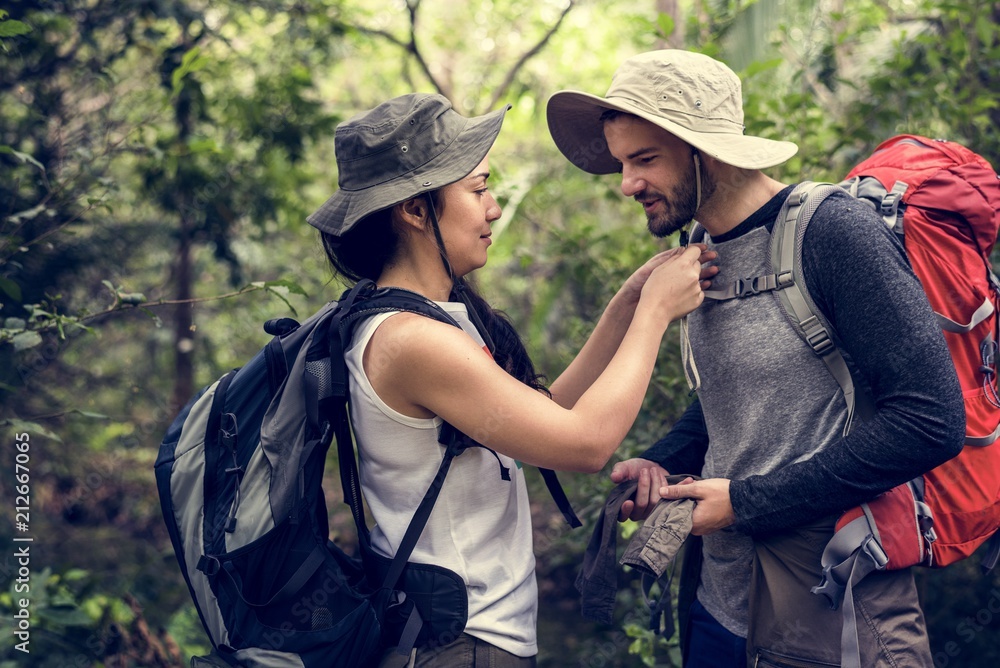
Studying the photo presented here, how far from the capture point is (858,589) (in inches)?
69.2

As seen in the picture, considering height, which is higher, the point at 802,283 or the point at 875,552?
the point at 802,283

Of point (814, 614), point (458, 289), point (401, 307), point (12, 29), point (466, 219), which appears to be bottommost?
point (814, 614)

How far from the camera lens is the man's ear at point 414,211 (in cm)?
195

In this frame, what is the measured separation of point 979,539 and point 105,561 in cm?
600

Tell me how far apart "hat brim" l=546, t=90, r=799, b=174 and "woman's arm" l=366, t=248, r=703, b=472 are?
1.85 feet

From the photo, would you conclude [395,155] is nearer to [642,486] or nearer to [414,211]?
[414,211]

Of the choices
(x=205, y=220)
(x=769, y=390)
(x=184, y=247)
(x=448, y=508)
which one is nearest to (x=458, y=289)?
(x=448, y=508)

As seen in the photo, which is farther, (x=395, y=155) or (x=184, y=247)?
(x=184, y=247)

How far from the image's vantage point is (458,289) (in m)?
2.15

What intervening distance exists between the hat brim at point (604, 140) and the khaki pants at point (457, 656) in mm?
1225

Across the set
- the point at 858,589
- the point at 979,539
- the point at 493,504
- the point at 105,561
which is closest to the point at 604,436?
the point at 493,504

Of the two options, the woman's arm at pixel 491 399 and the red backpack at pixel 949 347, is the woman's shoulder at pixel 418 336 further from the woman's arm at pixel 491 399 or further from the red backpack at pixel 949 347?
the red backpack at pixel 949 347

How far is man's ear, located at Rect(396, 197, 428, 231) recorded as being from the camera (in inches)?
76.8

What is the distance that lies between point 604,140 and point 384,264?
77 centimetres
